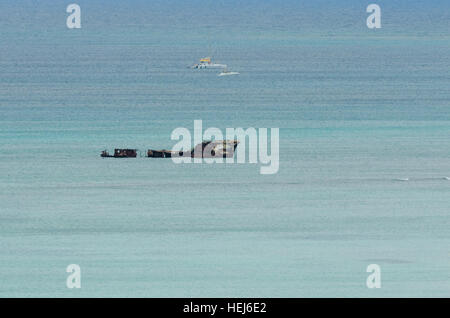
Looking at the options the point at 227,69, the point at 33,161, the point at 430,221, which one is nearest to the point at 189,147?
the point at 33,161

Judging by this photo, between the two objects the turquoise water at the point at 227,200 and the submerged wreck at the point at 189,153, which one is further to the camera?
the submerged wreck at the point at 189,153

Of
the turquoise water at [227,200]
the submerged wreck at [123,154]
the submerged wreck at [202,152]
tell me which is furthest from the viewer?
the submerged wreck at [123,154]

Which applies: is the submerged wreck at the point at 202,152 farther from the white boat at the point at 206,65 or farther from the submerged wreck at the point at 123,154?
the white boat at the point at 206,65

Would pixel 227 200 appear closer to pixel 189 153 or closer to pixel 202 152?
pixel 202 152

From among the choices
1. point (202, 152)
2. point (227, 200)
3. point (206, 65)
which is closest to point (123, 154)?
point (202, 152)

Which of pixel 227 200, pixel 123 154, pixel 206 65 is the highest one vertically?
pixel 206 65

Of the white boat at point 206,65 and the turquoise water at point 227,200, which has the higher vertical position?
the white boat at point 206,65

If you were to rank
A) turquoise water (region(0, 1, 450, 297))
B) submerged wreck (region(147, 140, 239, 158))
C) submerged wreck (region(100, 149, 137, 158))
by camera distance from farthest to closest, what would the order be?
1. submerged wreck (region(100, 149, 137, 158))
2. submerged wreck (region(147, 140, 239, 158))
3. turquoise water (region(0, 1, 450, 297))

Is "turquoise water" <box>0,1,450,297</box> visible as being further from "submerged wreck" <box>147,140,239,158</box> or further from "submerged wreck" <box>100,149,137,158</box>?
"submerged wreck" <box>147,140,239,158</box>

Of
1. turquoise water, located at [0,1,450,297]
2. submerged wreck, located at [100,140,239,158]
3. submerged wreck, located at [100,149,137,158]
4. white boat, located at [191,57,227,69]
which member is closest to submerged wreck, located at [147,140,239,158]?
submerged wreck, located at [100,140,239,158]

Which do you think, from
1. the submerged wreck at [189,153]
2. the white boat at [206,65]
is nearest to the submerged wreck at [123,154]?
the submerged wreck at [189,153]

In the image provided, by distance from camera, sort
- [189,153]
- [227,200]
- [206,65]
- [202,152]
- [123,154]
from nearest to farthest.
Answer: [227,200]
[202,152]
[123,154]
[189,153]
[206,65]

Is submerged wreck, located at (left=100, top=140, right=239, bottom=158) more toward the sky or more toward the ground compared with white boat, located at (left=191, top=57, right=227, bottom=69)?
more toward the ground
